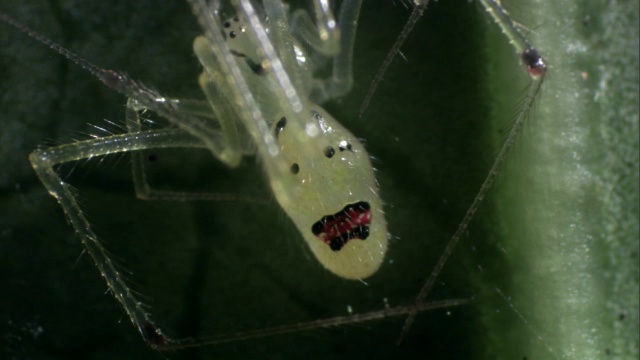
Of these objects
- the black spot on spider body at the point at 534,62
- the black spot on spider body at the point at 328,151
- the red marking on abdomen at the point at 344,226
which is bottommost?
the red marking on abdomen at the point at 344,226

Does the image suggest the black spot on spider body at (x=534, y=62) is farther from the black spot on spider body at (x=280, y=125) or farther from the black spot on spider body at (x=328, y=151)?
the black spot on spider body at (x=280, y=125)

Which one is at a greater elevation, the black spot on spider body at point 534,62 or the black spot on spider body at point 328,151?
the black spot on spider body at point 534,62

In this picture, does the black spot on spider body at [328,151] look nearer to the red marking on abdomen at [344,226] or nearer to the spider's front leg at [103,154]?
the red marking on abdomen at [344,226]

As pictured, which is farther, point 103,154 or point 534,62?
point 103,154

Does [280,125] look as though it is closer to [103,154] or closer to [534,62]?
[103,154]

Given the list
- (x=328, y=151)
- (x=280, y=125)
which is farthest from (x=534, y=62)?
(x=280, y=125)

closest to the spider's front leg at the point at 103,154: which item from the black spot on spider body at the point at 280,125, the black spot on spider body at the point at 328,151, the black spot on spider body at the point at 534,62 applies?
the black spot on spider body at the point at 280,125

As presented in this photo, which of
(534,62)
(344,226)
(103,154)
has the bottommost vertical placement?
(344,226)

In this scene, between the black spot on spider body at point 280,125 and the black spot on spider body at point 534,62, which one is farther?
the black spot on spider body at point 280,125
